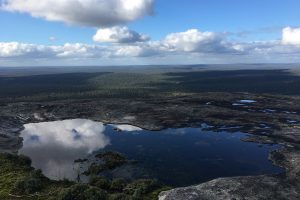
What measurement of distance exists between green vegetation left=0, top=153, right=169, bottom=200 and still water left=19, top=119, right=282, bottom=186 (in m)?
6.73

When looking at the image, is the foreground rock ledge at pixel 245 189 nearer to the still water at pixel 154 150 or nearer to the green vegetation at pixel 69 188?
the green vegetation at pixel 69 188

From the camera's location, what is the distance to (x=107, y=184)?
62938 mm

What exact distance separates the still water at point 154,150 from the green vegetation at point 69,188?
6733 mm

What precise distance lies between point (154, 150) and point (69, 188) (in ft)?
119

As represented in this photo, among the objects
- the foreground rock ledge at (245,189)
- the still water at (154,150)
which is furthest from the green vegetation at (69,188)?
the still water at (154,150)

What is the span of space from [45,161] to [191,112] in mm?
66769

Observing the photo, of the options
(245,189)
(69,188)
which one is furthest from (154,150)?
(69,188)

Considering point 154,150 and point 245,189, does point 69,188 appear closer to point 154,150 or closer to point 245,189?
point 245,189

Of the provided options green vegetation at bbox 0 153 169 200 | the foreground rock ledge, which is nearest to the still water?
green vegetation at bbox 0 153 169 200

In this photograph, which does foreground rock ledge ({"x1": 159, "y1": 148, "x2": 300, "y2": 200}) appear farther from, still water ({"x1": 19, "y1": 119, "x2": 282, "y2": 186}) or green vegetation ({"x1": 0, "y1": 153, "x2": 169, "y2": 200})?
still water ({"x1": 19, "y1": 119, "x2": 282, "y2": 186})

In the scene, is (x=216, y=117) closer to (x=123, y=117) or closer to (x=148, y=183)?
(x=123, y=117)

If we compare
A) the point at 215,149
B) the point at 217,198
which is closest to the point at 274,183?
the point at 217,198

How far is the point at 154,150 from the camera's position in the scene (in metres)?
89.9

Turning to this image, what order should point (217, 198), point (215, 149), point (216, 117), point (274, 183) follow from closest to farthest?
1. point (217, 198)
2. point (274, 183)
3. point (215, 149)
4. point (216, 117)
